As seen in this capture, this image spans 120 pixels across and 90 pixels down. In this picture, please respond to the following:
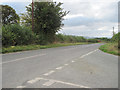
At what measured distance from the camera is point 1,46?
Result: 51.4 ft

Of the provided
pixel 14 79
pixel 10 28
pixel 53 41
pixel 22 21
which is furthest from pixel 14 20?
pixel 14 79

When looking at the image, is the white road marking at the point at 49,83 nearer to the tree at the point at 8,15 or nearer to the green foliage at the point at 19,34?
the green foliage at the point at 19,34

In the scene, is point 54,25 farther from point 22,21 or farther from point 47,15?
point 22,21

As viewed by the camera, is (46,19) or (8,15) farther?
(8,15)

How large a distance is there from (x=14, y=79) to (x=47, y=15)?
2426cm

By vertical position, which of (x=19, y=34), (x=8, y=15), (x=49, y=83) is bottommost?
(x=49, y=83)

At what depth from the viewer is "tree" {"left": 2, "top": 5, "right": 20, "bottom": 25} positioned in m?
37.2

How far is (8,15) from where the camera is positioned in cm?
3788

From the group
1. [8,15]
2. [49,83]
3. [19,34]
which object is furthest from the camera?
[8,15]

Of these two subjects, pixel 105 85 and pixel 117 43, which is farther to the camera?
pixel 117 43

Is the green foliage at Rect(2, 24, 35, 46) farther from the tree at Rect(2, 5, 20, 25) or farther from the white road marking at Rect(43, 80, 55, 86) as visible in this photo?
the tree at Rect(2, 5, 20, 25)

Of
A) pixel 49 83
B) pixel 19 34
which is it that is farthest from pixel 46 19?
pixel 49 83

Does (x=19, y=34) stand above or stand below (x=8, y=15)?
below

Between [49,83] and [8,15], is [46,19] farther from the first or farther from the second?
[49,83]
